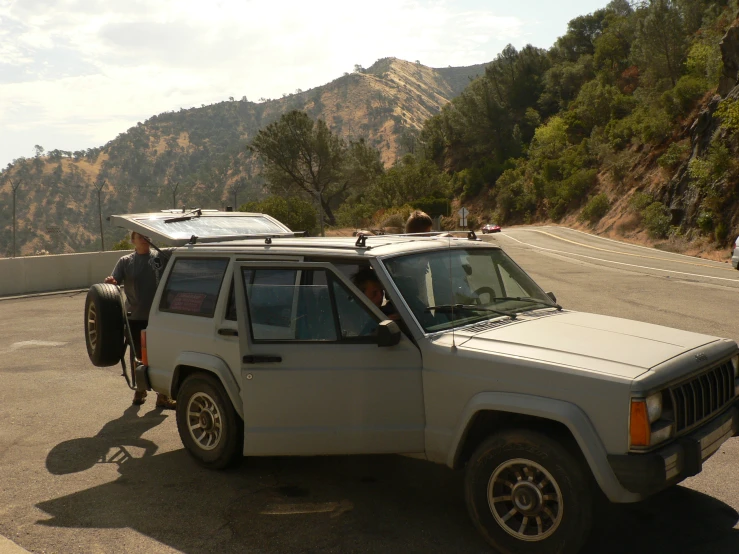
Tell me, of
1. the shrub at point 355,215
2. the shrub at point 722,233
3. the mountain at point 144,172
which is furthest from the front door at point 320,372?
the mountain at point 144,172

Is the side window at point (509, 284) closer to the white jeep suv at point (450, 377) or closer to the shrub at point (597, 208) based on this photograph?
the white jeep suv at point (450, 377)

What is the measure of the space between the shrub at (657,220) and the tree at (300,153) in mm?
34794

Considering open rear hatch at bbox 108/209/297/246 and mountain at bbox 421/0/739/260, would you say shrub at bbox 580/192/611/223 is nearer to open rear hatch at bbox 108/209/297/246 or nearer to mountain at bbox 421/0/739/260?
mountain at bbox 421/0/739/260

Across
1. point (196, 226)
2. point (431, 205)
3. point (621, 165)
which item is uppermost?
point (621, 165)

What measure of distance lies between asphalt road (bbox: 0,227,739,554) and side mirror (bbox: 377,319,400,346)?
119cm

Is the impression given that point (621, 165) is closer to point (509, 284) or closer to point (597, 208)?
point (597, 208)

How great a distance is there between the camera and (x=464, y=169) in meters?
96.9

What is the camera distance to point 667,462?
3.62m

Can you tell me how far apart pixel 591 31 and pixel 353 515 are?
105 metres

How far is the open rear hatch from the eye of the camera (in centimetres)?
638

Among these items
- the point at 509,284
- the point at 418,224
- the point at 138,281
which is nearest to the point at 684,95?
the point at 418,224

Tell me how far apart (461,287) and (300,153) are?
7024cm

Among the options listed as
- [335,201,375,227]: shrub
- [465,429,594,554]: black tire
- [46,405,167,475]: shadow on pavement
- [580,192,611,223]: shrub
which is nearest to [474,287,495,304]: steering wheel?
[465,429,594,554]: black tire

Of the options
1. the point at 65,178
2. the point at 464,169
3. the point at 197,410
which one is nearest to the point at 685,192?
the point at 197,410
